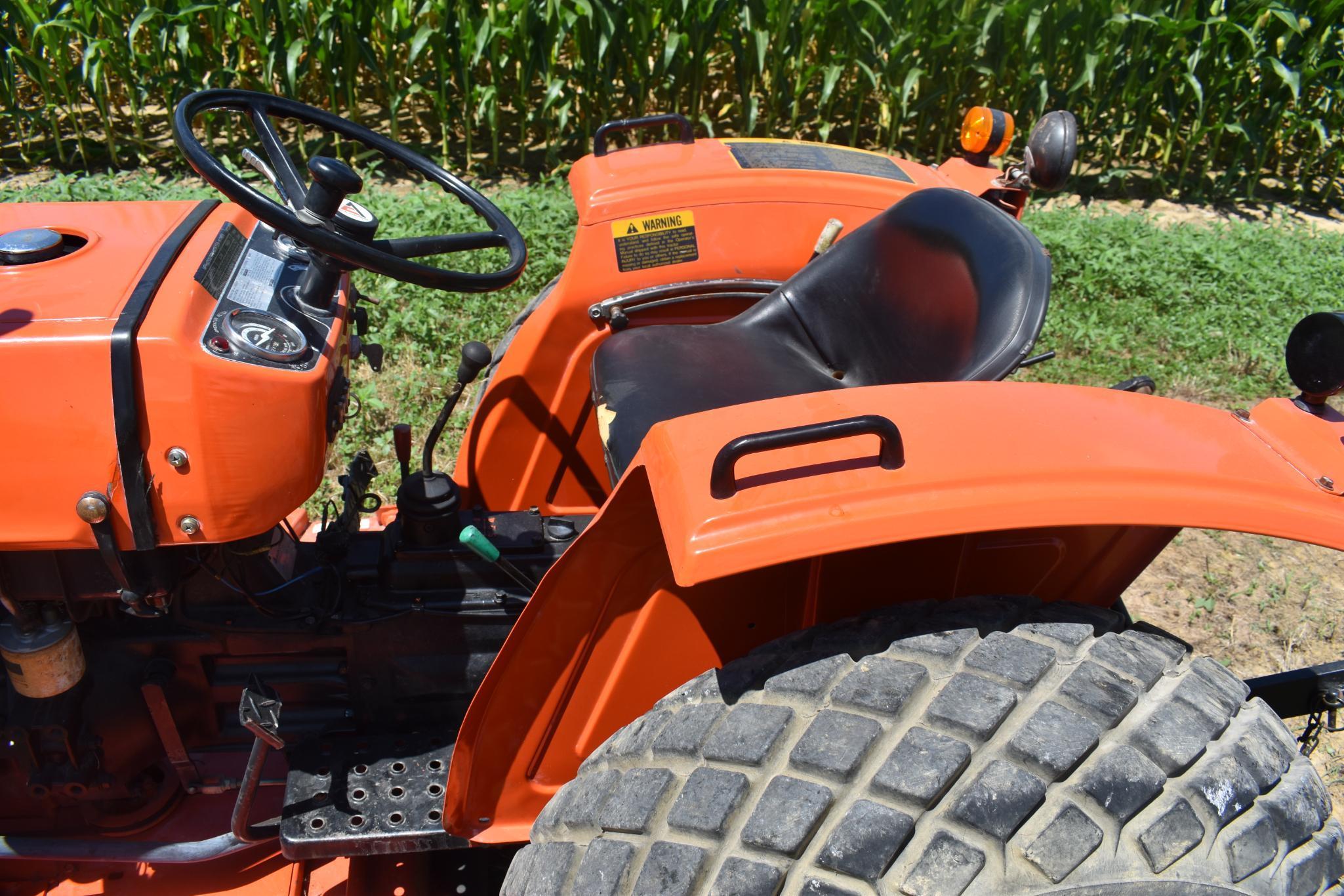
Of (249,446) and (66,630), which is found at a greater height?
(249,446)

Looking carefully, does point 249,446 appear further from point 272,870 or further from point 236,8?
point 236,8

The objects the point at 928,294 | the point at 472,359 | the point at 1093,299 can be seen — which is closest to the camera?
the point at 472,359

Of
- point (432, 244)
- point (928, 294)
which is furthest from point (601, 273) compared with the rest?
point (928, 294)

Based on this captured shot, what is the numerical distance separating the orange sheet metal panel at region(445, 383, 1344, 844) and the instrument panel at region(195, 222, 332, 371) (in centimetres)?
50

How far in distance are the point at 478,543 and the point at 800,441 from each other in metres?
0.66

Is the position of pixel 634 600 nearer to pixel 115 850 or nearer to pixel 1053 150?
pixel 115 850

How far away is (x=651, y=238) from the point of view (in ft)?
6.98

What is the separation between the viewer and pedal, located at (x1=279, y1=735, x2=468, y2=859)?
1.51 meters

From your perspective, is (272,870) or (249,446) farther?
(272,870)

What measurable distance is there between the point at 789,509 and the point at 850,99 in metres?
5.37

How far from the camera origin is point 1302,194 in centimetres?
579

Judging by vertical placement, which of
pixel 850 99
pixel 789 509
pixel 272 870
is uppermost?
pixel 789 509

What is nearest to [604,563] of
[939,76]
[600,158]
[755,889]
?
[755,889]

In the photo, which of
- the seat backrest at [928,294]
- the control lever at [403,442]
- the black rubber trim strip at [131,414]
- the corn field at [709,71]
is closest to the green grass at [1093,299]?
the corn field at [709,71]
